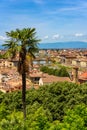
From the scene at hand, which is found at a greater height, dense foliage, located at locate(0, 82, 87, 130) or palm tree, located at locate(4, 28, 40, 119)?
palm tree, located at locate(4, 28, 40, 119)

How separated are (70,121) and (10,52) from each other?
6.47 m

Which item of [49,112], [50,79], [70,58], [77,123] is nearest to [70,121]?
[77,123]

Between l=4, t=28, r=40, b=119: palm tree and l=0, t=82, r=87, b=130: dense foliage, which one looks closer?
l=4, t=28, r=40, b=119: palm tree

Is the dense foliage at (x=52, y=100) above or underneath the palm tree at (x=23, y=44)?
underneath

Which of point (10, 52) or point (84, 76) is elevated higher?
point (10, 52)

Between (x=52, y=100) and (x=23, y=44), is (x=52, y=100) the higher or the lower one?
the lower one

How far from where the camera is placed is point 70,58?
186 metres

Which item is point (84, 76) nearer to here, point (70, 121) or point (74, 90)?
point (74, 90)

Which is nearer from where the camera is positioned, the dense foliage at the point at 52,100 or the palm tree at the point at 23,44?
the palm tree at the point at 23,44

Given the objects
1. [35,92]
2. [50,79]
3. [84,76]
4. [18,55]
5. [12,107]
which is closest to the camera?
[18,55]

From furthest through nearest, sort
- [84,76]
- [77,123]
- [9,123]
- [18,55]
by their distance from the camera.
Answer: [84,76], [18,55], [77,123], [9,123]

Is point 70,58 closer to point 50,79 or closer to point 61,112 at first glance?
point 50,79

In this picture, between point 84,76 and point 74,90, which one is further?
point 84,76

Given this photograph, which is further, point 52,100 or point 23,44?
point 52,100
